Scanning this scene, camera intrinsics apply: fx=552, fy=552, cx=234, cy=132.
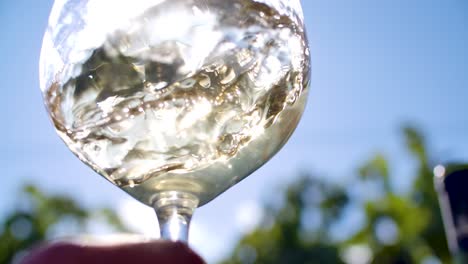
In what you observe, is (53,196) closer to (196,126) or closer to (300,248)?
(300,248)

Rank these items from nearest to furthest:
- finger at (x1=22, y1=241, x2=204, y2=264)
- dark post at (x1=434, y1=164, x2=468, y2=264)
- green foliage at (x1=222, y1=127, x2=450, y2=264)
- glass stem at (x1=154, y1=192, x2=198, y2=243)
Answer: finger at (x1=22, y1=241, x2=204, y2=264)
glass stem at (x1=154, y1=192, x2=198, y2=243)
dark post at (x1=434, y1=164, x2=468, y2=264)
green foliage at (x1=222, y1=127, x2=450, y2=264)

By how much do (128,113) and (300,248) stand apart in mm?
12785

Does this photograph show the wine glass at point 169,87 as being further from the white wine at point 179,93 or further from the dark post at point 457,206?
the dark post at point 457,206

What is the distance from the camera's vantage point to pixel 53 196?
1220 centimetres

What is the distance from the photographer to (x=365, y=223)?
11.8m

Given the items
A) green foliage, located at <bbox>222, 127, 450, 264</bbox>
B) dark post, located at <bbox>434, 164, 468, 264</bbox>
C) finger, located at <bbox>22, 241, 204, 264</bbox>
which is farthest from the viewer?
green foliage, located at <bbox>222, 127, 450, 264</bbox>

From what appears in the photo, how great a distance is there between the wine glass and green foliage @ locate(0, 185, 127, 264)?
11.4 metres

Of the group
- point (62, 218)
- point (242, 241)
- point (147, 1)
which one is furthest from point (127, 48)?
point (242, 241)

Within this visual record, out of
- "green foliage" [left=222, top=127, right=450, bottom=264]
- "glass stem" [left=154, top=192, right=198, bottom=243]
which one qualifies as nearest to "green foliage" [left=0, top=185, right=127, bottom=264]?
"green foliage" [left=222, top=127, right=450, bottom=264]

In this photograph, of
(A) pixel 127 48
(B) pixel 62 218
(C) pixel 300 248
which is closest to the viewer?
(A) pixel 127 48

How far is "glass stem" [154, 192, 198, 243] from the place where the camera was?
0.54m

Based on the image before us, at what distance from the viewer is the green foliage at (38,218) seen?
11203mm

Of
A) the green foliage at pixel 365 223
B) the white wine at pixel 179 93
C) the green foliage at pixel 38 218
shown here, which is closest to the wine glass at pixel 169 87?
the white wine at pixel 179 93

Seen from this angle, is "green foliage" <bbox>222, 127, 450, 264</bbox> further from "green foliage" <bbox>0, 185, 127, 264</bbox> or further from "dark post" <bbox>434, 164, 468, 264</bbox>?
"dark post" <bbox>434, 164, 468, 264</bbox>
